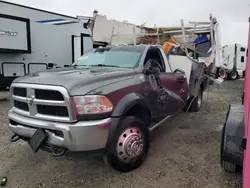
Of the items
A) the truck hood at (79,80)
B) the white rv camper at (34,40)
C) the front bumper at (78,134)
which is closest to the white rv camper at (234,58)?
the white rv camper at (34,40)

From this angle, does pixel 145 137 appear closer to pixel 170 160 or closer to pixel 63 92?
pixel 170 160

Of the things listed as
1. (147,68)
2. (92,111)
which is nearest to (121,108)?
(92,111)

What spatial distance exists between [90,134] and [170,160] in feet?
5.26

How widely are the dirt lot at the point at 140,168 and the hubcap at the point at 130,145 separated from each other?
0.26 meters

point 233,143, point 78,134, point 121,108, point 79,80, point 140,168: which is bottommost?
point 140,168

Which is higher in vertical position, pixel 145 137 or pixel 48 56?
pixel 48 56

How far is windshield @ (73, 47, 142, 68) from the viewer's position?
427 centimetres

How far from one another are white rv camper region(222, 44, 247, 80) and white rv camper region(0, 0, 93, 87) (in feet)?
49.1

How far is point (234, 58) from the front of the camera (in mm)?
21969

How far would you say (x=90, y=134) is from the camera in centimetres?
290

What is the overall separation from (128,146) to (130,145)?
0.14ft

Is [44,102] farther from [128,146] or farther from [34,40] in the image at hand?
[34,40]

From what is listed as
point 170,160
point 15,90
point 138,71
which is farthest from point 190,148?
point 15,90

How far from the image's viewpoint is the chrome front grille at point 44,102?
2.95 metres
